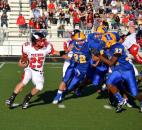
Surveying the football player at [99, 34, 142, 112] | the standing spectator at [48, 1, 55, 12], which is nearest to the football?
the football player at [99, 34, 142, 112]

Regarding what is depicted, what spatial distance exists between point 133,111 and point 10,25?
14.5 metres

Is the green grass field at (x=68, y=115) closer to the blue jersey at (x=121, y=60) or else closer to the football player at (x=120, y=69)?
the football player at (x=120, y=69)

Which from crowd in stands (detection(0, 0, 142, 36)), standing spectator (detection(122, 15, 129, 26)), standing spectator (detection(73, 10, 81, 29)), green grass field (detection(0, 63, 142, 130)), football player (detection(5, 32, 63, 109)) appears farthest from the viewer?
standing spectator (detection(122, 15, 129, 26))

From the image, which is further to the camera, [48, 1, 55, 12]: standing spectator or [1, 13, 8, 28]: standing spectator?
[48, 1, 55, 12]: standing spectator

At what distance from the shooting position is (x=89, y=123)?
8477 millimetres

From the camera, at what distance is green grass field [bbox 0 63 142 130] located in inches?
325

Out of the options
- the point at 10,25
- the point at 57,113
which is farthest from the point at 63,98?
the point at 10,25

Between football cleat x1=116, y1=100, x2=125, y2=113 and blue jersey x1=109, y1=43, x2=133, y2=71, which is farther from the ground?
blue jersey x1=109, y1=43, x2=133, y2=71

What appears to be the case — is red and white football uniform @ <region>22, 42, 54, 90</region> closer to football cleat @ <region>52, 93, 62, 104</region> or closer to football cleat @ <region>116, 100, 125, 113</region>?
football cleat @ <region>52, 93, 62, 104</region>

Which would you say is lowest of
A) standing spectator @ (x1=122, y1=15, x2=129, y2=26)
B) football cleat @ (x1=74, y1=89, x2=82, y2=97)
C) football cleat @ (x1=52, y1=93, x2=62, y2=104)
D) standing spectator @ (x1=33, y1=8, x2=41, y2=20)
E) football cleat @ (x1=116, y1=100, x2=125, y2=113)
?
football cleat @ (x1=74, y1=89, x2=82, y2=97)

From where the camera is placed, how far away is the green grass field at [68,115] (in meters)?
8.26

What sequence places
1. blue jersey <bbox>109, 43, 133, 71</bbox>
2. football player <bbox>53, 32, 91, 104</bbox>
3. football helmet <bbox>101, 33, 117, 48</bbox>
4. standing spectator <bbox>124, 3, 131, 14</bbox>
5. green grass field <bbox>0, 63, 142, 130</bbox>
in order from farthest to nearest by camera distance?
standing spectator <bbox>124, 3, 131, 14</bbox>
football player <bbox>53, 32, 91, 104</bbox>
football helmet <bbox>101, 33, 117, 48</bbox>
blue jersey <bbox>109, 43, 133, 71</bbox>
green grass field <bbox>0, 63, 142, 130</bbox>

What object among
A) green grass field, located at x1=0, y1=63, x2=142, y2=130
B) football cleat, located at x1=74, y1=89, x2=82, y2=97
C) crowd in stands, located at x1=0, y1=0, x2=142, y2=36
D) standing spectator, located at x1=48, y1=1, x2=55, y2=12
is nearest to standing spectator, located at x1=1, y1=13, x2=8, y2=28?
crowd in stands, located at x1=0, y1=0, x2=142, y2=36

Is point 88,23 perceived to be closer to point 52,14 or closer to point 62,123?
point 52,14
